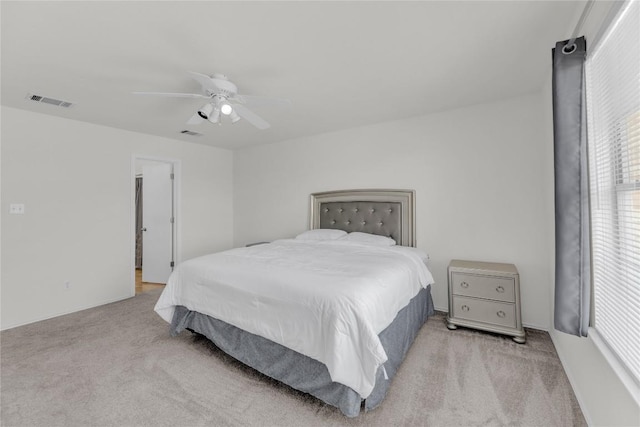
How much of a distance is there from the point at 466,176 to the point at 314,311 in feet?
8.16

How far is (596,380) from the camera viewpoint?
148cm

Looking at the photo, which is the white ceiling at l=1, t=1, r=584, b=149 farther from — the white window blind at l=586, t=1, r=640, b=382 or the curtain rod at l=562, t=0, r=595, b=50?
the white window blind at l=586, t=1, r=640, b=382

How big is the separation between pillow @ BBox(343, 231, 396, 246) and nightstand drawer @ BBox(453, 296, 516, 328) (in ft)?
3.01

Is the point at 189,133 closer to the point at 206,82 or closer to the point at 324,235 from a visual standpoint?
the point at 206,82

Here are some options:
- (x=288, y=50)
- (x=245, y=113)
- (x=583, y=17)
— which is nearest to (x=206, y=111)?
(x=245, y=113)

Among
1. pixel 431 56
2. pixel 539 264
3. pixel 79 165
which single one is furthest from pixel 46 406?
pixel 539 264

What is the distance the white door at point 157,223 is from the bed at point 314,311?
2418 millimetres

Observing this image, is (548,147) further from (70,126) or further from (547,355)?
(70,126)

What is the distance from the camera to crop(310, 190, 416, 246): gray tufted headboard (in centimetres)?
350

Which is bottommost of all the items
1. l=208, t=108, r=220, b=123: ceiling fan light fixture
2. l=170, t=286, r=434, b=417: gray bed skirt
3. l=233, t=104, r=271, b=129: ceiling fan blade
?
l=170, t=286, r=434, b=417: gray bed skirt

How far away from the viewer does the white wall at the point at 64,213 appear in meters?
3.08

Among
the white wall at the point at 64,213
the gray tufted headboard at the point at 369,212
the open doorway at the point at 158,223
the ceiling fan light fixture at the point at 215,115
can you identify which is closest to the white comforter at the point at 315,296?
the gray tufted headboard at the point at 369,212

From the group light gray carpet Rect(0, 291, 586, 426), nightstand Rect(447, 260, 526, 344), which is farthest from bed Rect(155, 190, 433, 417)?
nightstand Rect(447, 260, 526, 344)

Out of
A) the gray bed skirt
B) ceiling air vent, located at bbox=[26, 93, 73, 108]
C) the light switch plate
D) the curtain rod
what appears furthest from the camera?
the light switch plate
